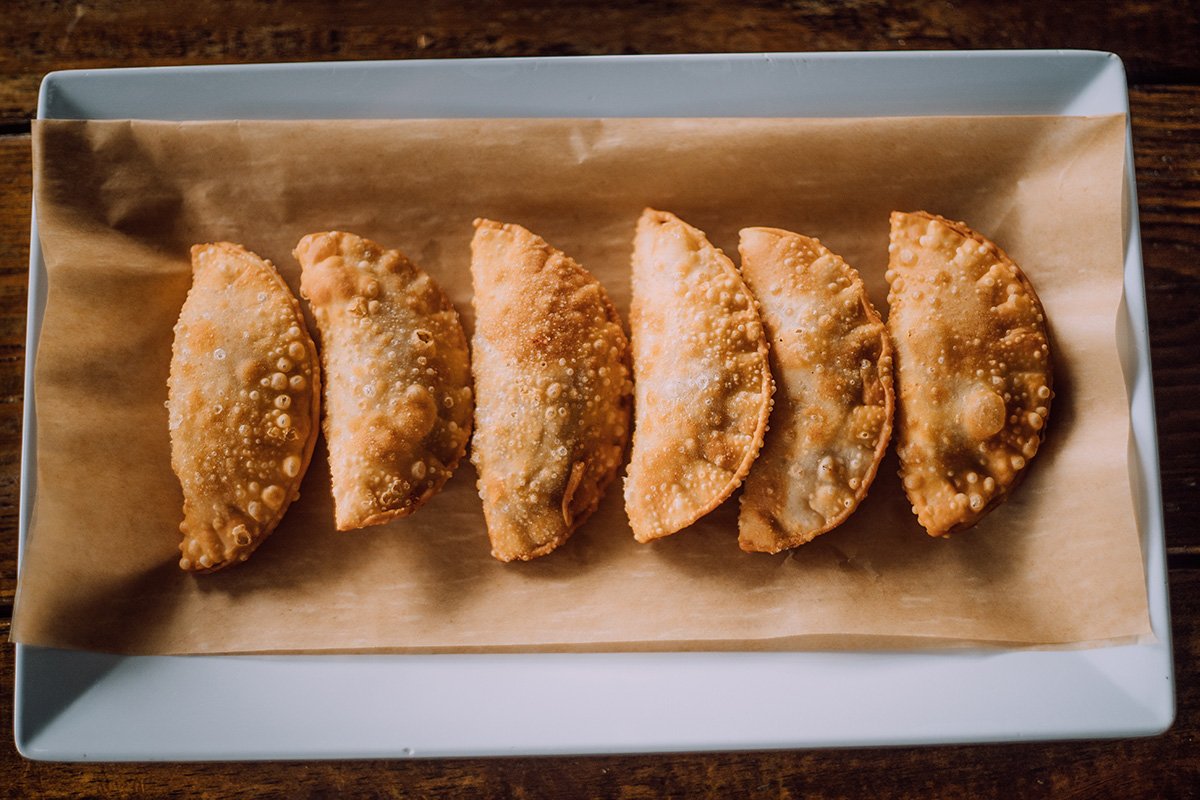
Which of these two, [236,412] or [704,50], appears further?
[704,50]

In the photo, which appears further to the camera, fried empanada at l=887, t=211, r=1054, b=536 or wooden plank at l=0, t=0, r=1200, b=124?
wooden plank at l=0, t=0, r=1200, b=124

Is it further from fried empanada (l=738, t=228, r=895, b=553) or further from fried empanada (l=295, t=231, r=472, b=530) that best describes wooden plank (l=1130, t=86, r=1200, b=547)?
fried empanada (l=295, t=231, r=472, b=530)

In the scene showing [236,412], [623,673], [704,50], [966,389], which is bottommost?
[623,673]

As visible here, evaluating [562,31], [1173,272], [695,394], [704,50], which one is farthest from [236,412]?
[1173,272]

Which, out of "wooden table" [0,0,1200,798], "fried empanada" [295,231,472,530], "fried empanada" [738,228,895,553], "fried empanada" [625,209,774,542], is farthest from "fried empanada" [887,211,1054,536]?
"fried empanada" [295,231,472,530]

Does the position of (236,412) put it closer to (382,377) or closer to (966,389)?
(382,377)

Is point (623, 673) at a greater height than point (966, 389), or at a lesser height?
lesser

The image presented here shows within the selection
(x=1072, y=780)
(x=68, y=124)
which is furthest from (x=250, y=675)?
(x=1072, y=780)
